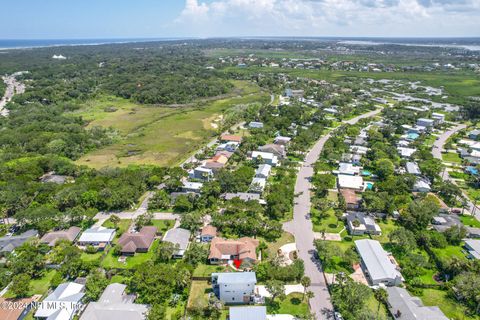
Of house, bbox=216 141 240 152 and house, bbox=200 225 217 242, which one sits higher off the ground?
house, bbox=216 141 240 152

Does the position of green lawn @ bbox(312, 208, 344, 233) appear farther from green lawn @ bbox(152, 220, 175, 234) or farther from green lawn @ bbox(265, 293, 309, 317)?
green lawn @ bbox(152, 220, 175, 234)

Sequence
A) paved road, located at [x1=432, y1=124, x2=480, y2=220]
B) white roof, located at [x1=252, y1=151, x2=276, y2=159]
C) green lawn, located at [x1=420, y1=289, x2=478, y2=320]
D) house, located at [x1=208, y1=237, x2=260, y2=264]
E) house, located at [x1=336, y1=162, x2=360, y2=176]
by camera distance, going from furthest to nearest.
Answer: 1. white roof, located at [x1=252, y1=151, x2=276, y2=159]
2. house, located at [x1=336, y1=162, x2=360, y2=176]
3. paved road, located at [x1=432, y1=124, x2=480, y2=220]
4. house, located at [x1=208, y1=237, x2=260, y2=264]
5. green lawn, located at [x1=420, y1=289, x2=478, y2=320]

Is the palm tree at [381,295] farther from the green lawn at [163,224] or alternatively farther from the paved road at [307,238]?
the green lawn at [163,224]

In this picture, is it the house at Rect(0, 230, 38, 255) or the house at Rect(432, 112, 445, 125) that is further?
the house at Rect(432, 112, 445, 125)

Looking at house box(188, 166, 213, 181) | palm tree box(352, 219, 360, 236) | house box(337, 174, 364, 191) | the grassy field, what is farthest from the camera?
the grassy field

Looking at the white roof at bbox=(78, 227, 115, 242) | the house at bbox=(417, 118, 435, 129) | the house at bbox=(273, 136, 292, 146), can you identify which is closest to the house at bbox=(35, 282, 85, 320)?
the white roof at bbox=(78, 227, 115, 242)

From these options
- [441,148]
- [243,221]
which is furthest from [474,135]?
[243,221]
